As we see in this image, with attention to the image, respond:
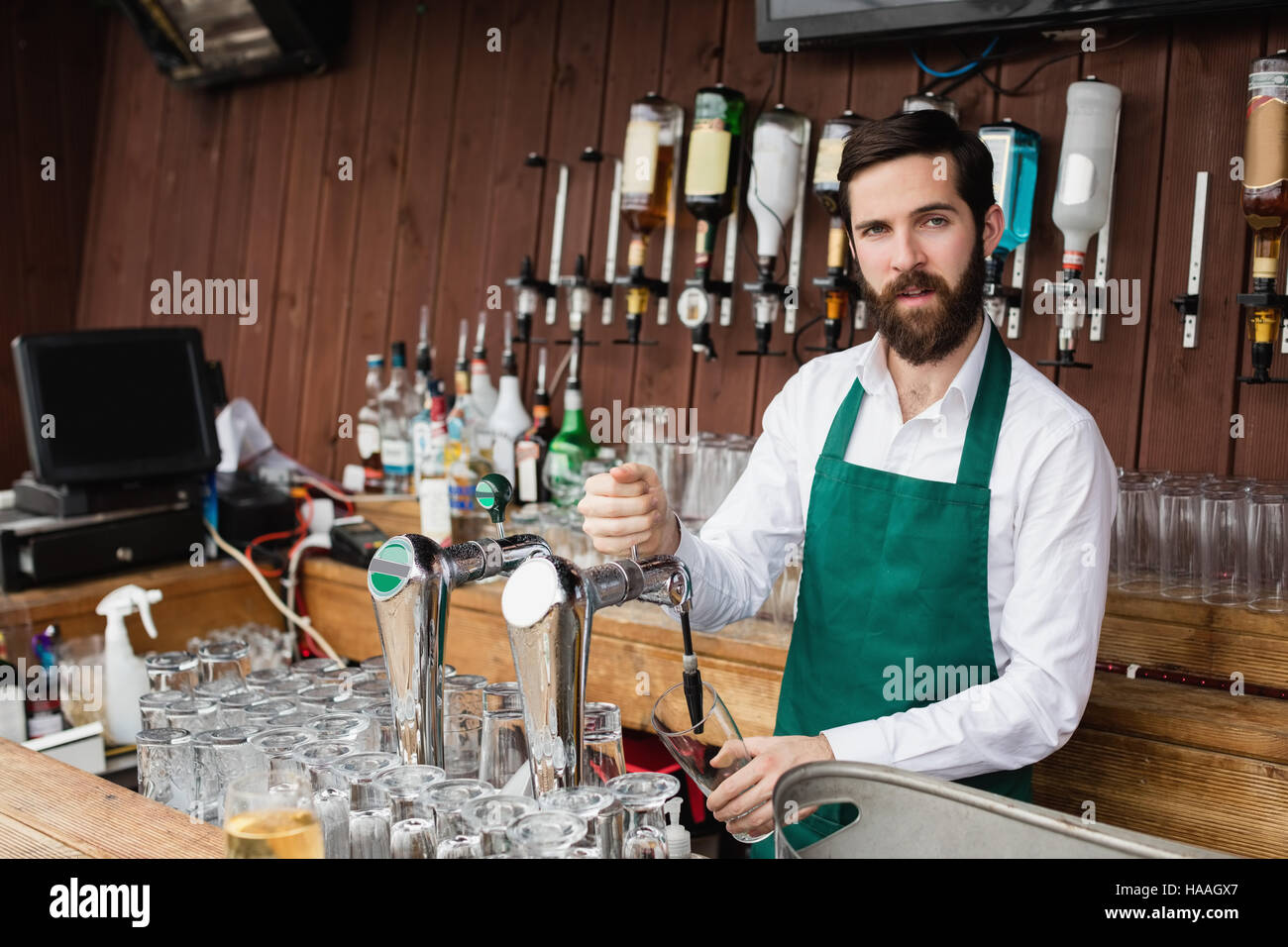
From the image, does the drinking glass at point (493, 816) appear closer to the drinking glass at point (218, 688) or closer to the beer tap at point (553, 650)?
the beer tap at point (553, 650)

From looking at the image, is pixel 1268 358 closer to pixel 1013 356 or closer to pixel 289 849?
pixel 1013 356

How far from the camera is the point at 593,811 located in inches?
37.0

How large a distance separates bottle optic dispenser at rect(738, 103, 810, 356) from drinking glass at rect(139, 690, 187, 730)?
1.55 meters

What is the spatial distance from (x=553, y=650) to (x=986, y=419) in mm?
873

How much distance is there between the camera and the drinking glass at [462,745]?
1.22 m

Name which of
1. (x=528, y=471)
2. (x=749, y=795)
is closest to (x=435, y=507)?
(x=528, y=471)

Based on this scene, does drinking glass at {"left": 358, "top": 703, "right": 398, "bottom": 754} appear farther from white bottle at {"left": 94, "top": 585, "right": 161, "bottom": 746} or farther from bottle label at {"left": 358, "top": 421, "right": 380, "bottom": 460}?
bottle label at {"left": 358, "top": 421, "right": 380, "bottom": 460}

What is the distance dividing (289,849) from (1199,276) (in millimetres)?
1952

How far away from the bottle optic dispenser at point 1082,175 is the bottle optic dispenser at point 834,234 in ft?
1.36

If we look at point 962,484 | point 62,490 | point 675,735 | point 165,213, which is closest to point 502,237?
point 62,490

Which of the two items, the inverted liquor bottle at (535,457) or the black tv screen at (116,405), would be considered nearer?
the black tv screen at (116,405)

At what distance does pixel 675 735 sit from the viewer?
111cm

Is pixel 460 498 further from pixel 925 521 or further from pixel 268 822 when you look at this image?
pixel 268 822

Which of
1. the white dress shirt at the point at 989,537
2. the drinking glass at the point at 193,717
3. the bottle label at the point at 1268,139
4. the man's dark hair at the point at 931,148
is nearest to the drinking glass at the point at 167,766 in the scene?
the drinking glass at the point at 193,717
